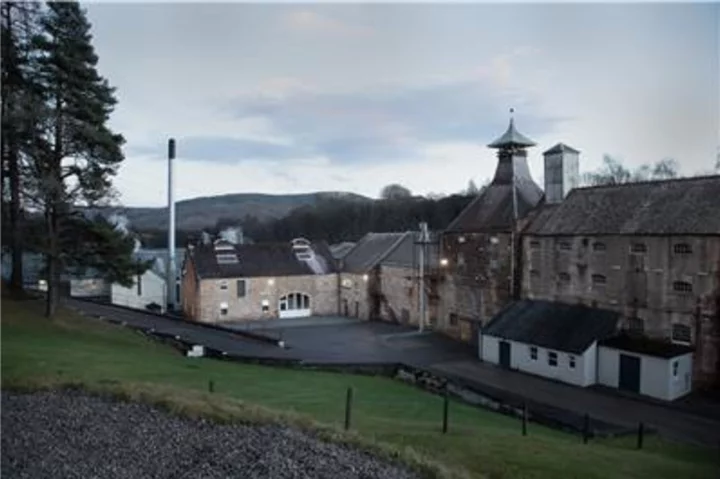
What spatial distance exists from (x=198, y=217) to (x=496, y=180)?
14644mm

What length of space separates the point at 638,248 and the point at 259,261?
1116 cm

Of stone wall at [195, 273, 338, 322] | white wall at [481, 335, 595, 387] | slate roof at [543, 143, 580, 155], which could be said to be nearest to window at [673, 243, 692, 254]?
white wall at [481, 335, 595, 387]

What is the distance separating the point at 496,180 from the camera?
20.8 metres

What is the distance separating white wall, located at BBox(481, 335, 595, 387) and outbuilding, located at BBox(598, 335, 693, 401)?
0.41 m

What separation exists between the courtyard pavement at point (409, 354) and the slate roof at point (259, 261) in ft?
2.91

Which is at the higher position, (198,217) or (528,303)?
(198,217)

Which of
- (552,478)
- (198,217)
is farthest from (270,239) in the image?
(552,478)

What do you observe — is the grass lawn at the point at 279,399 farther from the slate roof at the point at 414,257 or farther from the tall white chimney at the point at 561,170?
the tall white chimney at the point at 561,170

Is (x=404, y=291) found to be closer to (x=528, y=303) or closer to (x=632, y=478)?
(x=528, y=303)

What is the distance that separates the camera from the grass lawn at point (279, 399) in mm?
6371

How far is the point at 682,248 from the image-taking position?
15070 millimetres

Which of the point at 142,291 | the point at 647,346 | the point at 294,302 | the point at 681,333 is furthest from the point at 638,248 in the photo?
the point at 142,291

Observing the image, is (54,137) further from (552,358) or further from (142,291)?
(552,358)

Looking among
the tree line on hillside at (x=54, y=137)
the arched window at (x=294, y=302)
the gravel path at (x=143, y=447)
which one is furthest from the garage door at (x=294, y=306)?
the tree line on hillside at (x=54, y=137)
